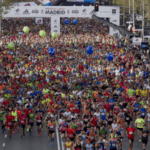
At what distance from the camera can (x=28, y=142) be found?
17406 millimetres

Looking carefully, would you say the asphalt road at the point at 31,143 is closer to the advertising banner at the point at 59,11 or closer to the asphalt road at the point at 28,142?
the asphalt road at the point at 28,142

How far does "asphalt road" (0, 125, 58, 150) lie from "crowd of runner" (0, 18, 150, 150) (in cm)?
28

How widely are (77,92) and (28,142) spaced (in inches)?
211

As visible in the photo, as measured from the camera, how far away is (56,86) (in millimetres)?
22656

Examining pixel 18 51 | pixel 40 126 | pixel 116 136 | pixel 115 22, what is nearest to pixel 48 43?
pixel 18 51

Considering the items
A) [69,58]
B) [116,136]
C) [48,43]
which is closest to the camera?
[116,136]

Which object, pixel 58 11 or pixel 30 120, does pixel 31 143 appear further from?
pixel 58 11

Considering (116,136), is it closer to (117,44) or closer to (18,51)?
(18,51)

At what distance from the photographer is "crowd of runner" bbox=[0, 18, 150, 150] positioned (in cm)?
1650

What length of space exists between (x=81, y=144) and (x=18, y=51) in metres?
21.6

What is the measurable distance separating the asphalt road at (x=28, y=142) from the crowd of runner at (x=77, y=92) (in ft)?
0.91

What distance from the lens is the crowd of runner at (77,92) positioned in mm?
16500

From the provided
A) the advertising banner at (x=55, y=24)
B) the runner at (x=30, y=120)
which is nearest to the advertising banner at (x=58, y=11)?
the advertising banner at (x=55, y=24)

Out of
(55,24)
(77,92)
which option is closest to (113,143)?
(77,92)
